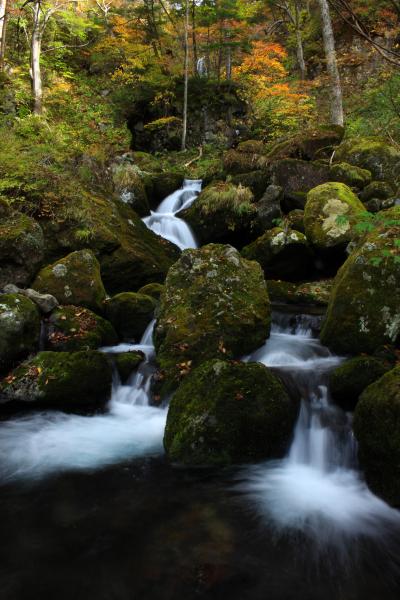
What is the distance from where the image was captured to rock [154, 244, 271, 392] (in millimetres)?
6297

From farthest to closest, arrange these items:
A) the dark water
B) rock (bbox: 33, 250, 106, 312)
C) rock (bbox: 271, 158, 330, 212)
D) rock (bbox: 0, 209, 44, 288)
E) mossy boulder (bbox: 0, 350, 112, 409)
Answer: rock (bbox: 271, 158, 330, 212) → rock (bbox: 0, 209, 44, 288) → rock (bbox: 33, 250, 106, 312) → mossy boulder (bbox: 0, 350, 112, 409) → the dark water

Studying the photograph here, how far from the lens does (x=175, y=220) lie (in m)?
13.1

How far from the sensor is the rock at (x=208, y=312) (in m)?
6.30

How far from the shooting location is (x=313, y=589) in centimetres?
289

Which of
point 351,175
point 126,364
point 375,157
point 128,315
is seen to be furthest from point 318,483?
point 375,157

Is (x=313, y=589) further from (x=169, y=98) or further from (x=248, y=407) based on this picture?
(x=169, y=98)

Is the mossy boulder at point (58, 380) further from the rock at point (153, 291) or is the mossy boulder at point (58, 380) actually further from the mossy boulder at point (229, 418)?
the rock at point (153, 291)

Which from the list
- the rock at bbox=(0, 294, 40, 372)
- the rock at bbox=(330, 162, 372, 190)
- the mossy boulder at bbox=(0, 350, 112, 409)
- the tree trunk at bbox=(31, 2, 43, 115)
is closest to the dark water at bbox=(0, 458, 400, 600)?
the mossy boulder at bbox=(0, 350, 112, 409)

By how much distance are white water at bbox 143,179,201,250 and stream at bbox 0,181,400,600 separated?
747 centimetres

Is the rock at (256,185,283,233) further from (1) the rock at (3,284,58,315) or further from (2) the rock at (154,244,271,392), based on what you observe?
(1) the rock at (3,284,58,315)

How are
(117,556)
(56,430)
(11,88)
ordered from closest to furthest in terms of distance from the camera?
(117,556)
(56,430)
(11,88)

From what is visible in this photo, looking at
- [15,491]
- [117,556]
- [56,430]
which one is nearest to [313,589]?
[117,556]

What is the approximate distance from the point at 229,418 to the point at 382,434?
4.87ft

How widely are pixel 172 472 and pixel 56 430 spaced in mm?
1892
